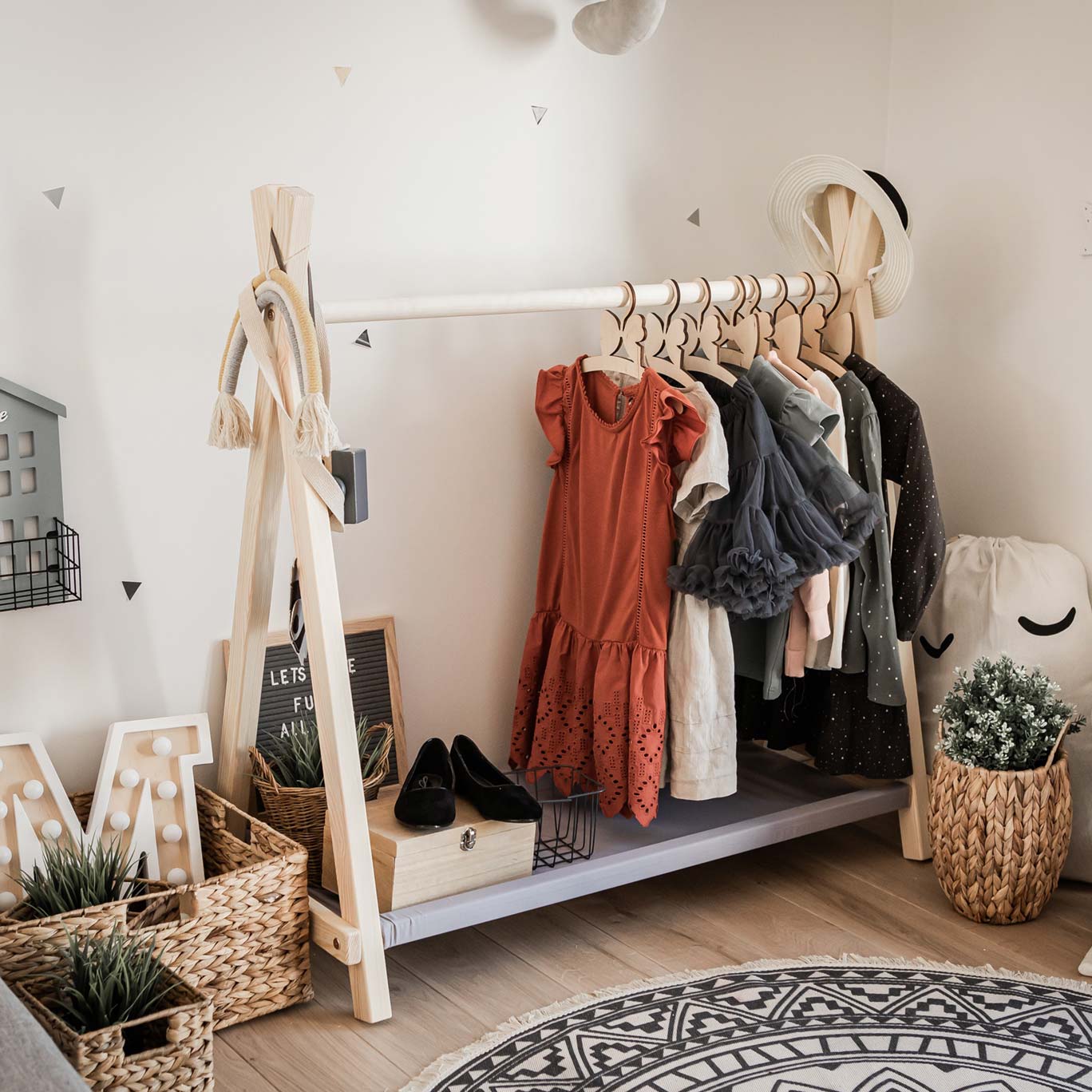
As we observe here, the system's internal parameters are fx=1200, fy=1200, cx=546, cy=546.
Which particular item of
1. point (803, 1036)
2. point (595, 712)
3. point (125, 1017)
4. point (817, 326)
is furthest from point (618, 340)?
point (125, 1017)

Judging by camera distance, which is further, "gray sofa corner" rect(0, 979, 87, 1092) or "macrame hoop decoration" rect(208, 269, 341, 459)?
"macrame hoop decoration" rect(208, 269, 341, 459)

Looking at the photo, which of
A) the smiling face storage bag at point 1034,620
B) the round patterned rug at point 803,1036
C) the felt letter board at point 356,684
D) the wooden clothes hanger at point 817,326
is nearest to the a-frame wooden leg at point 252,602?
the felt letter board at point 356,684

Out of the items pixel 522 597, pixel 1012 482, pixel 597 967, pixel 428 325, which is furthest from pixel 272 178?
pixel 1012 482

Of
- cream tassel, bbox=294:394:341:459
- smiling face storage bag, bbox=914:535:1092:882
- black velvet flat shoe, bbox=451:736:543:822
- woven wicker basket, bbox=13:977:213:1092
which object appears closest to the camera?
woven wicker basket, bbox=13:977:213:1092

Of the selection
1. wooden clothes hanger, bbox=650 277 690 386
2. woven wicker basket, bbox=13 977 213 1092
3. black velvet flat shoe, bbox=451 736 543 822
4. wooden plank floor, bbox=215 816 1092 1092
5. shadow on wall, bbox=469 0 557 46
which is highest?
shadow on wall, bbox=469 0 557 46

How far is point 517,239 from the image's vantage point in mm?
2529

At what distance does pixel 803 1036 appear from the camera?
196 cm

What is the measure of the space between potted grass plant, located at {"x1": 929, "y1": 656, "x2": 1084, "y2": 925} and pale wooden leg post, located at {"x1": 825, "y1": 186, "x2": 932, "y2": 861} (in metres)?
0.18

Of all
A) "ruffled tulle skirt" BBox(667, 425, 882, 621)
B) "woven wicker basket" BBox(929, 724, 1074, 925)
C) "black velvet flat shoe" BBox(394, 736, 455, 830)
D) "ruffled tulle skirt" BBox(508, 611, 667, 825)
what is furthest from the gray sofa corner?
"woven wicker basket" BBox(929, 724, 1074, 925)

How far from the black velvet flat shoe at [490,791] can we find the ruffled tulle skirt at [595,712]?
220 mm

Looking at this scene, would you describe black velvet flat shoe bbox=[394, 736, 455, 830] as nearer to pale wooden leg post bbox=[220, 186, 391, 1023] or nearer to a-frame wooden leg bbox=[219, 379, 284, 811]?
pale wooden leg post bbox=[220, 186, 391, 1023]

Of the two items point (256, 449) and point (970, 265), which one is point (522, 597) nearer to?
point (256, 449)

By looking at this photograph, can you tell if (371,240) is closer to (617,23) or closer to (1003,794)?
(617,23)

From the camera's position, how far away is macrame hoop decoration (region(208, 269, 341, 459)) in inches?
70.7
